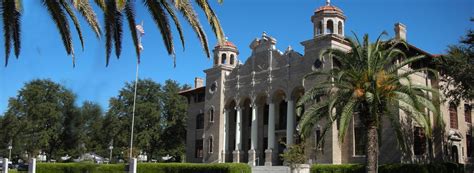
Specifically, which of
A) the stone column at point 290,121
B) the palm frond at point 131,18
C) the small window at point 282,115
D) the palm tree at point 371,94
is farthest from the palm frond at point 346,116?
the small window at point 282,115

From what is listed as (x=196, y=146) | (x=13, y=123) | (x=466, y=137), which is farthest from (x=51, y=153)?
(x=466, y=137)

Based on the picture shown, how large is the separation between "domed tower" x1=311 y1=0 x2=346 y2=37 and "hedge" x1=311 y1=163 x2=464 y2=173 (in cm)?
1104

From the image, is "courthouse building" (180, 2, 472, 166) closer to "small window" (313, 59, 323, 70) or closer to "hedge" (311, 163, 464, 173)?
"small window" (313, 59, 323, 70)

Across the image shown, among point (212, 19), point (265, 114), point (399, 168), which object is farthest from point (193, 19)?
point (265, 114)

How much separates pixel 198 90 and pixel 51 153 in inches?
840

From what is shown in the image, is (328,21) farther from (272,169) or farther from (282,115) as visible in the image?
(272,169)

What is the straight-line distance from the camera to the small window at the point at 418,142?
124 feet

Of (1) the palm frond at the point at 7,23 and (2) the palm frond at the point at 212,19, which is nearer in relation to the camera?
(1) the palm frond at the point at 7,23

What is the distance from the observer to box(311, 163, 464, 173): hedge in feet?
104

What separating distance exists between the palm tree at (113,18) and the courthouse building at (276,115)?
27.6 metres

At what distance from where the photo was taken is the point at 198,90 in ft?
182

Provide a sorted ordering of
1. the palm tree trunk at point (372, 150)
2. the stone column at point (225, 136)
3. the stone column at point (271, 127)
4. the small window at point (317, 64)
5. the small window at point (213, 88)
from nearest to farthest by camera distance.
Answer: the palm tree trunk at point (372, 150) < the small window at point (317, 64) < the stone column at point (271, 127) < the stone column at point (225, 136) < the small window at point (213, 88)

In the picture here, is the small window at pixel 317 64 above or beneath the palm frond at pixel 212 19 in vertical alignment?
above

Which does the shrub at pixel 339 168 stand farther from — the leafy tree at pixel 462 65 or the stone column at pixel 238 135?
the stone column at pixel 238 135
